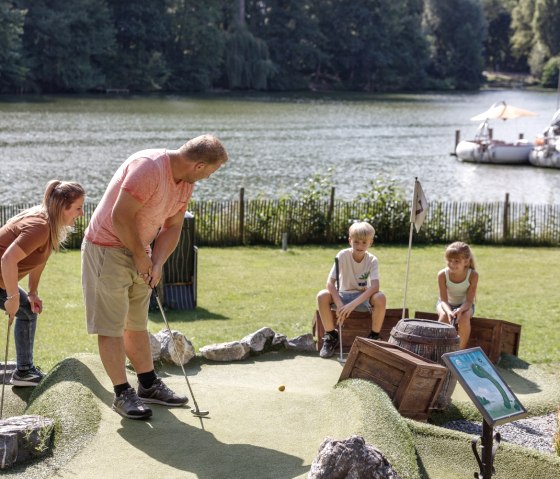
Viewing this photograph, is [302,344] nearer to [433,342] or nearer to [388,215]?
[433,342]

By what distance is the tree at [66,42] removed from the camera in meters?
69.1

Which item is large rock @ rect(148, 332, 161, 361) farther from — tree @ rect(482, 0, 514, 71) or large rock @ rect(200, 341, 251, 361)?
tree @ rect(482, 0, 514, 71)

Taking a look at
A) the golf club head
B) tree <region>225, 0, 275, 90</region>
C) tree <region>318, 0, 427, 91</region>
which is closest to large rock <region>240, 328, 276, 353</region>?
the golf club head

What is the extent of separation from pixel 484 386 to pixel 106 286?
96.5 inches

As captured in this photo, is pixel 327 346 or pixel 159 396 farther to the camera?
pixel 327 346

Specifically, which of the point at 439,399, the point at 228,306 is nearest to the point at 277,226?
the point at 228,306

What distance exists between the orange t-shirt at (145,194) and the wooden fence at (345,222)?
1272 cm

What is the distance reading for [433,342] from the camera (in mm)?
7297

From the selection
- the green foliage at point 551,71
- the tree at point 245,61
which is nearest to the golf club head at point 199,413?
the tree at point 245,61

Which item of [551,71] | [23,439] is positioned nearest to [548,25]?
[551,71]

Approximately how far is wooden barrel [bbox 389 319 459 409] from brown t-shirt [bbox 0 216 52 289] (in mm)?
2833

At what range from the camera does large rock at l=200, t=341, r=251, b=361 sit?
27.8 ft

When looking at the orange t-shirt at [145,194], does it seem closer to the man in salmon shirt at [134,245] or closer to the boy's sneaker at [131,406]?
the man in salmon shirt at [134,245]

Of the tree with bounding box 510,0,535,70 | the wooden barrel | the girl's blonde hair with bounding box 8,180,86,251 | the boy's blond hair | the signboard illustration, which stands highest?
the tree with bounding box 510,0,535,70
